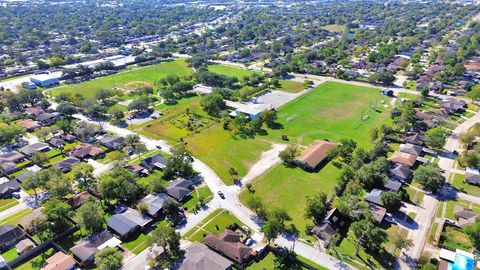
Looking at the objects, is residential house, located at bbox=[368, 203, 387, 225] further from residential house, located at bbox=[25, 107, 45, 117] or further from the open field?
residential house, located at bbox=[25, 107, 45, 117]

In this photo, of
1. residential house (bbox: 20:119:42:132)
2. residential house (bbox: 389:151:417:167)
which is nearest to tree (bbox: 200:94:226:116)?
residential house (bbox: 20:119:42:132)

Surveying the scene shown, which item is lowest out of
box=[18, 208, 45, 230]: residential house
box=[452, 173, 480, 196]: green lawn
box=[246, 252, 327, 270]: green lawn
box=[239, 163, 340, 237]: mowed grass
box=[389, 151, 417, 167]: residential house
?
box=[452, 173, 480, 196]: green lawn

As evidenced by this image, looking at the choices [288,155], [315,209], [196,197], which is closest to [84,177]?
[196,197]

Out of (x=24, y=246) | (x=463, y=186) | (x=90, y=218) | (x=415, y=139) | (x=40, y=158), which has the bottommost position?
(x=463, y=186)

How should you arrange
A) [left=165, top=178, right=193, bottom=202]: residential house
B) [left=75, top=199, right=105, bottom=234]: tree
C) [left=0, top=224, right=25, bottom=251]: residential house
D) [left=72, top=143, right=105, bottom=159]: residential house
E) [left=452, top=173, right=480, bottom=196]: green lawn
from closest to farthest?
[left=0, top=224, right=25, bottom=251]: residential house → [left=75, top=199, right=105, bottom=234]: tree → [left=165, top=178, right=193, bottom=202]: residential house → [left=452, top=173, right=480, bottom=196]: green lawn → [left=72, top=143, right=105, bottom=159]: residential house

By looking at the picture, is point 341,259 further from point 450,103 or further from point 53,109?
point 53,109

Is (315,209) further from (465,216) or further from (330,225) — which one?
(465,216)
